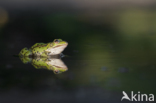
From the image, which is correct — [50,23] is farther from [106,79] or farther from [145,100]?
[145,100]

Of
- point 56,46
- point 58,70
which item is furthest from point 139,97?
point 56,46

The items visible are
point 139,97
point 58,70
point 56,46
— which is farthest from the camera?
point 56,46

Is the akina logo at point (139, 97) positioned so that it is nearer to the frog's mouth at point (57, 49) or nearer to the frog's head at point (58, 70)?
the frog's head at point (58, 70)

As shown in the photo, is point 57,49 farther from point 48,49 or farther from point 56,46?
point 48,49

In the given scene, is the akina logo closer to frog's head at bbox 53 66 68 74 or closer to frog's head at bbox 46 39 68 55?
frog's head at bbox 53 66 68 74

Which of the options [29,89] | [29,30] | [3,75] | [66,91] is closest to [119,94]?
[66,91]

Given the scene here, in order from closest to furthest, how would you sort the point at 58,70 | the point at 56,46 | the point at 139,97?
the point at 139,97, the point at 58,70, the point at 56,46

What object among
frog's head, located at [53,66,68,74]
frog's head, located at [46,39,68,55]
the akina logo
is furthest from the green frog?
the akina logo

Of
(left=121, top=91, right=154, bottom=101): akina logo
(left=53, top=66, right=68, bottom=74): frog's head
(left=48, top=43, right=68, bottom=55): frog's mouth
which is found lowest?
(left=121, top=91, right=154, bottom=101): akina logo
